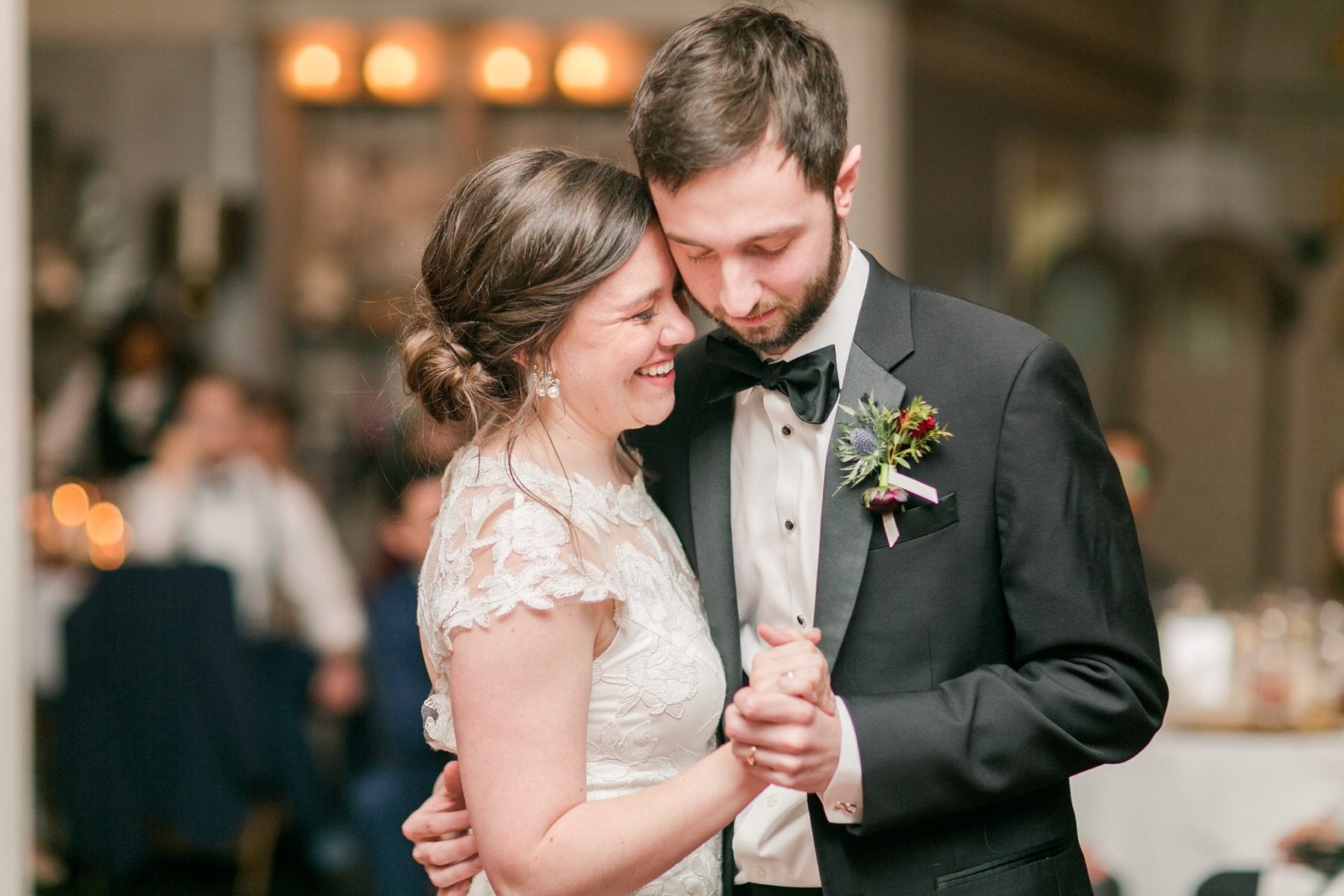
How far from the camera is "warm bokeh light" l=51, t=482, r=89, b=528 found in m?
5.66

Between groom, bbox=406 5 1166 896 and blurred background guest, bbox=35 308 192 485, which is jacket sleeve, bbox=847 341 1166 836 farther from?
blurred background guest, bbox=35 308 192 485

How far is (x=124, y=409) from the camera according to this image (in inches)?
261

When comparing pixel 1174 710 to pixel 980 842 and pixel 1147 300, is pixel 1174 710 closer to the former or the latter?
pixel 980 842

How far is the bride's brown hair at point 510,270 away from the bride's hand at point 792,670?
490 millimetres

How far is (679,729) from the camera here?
1.81 meters

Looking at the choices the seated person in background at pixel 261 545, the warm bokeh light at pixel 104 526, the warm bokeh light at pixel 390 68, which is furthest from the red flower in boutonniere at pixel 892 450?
the warm bokeh light at pixel 390 68

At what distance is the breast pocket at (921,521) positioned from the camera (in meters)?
1.68

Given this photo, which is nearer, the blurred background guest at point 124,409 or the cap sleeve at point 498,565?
the cap sleeve at point 498,565

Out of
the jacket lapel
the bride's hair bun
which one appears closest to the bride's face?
the bride's hair bun

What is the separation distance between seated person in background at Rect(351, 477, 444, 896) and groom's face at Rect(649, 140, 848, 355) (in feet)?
6.19

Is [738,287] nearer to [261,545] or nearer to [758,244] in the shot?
[758,244]

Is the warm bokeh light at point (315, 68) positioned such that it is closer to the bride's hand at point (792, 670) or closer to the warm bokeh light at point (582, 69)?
the warm bokeh light at point (582, 69)

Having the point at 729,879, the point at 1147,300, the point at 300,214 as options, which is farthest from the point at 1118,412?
the point at 729,879

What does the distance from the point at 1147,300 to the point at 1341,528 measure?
11.3 ft
